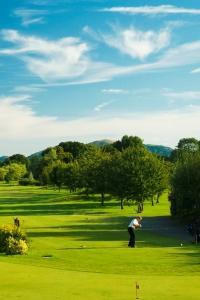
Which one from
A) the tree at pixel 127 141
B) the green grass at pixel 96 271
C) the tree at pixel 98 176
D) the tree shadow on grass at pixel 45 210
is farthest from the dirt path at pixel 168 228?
the tree at pixel 127 141

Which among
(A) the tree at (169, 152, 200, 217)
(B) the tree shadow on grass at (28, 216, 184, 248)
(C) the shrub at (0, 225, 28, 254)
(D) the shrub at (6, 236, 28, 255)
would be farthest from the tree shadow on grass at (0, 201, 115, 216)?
(D) the shrub at (6, 236, 28, 255)

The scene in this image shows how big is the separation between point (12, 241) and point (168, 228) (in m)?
28.5

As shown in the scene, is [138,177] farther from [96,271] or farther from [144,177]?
[96,271]

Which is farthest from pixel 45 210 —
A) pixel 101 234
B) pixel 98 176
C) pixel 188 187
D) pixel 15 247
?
pixel 15 247

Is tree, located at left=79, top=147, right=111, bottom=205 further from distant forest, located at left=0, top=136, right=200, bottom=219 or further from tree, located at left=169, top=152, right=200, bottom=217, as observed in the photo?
tree, located at left=169, top=152, right=200, bottom=217

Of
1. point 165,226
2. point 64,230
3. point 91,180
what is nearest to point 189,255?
point 64,230

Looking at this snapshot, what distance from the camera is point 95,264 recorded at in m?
25.8

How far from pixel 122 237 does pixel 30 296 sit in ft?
89.8

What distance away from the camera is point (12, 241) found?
102ft

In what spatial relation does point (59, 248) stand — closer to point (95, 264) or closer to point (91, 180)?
point (95, 264)

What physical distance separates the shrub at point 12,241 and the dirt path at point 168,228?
1604cm

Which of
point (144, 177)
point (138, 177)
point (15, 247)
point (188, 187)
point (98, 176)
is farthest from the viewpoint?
point (98, 176)

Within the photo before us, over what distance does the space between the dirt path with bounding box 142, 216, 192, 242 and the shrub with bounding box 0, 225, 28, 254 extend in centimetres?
1604

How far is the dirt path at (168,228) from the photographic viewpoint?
48.8 meters
